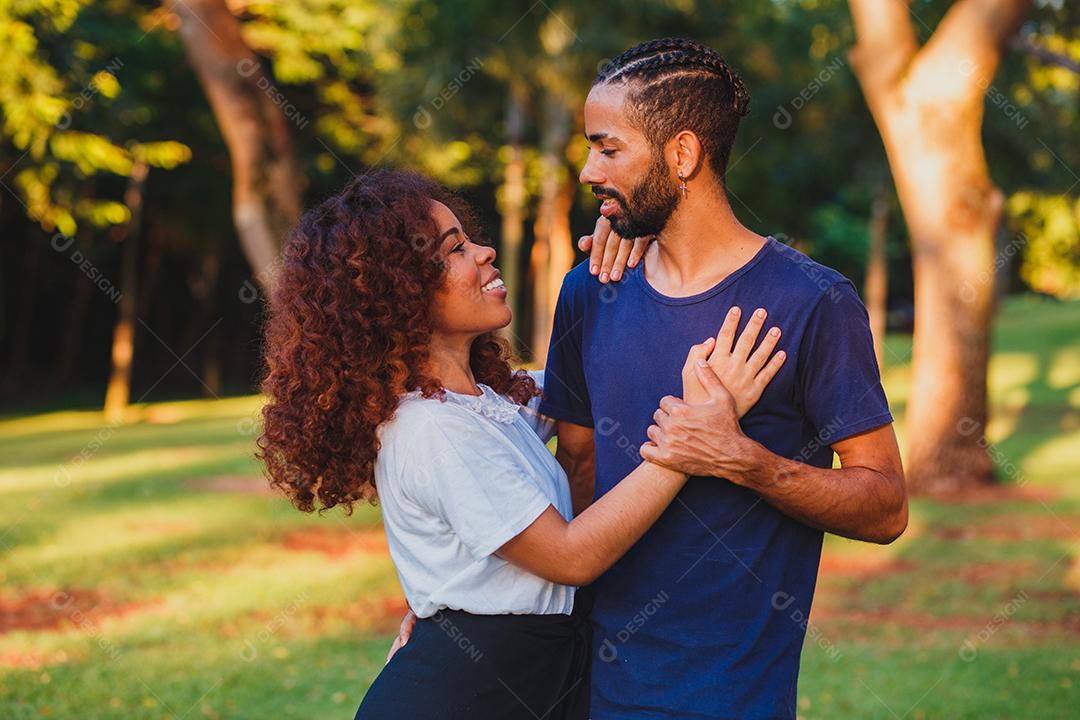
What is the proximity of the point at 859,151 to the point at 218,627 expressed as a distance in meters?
18.1

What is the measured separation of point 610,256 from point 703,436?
0.62 meters

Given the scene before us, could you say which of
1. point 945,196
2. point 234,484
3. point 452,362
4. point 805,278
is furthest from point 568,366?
point 234,484

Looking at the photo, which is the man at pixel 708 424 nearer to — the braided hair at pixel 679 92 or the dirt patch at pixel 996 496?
the braided hair at pixel 679 92

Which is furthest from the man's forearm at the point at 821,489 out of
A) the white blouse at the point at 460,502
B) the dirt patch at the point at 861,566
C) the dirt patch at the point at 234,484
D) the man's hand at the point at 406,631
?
the dirt patch at the point at 234,484

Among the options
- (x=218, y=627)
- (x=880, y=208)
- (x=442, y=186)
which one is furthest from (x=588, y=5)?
(x=442, y=186)

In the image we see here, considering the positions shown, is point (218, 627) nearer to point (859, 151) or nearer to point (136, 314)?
point (859, 151)

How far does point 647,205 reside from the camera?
2.70 metres

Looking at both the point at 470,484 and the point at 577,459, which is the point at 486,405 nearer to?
the point at 470,484

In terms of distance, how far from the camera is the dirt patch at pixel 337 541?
10.8 metres

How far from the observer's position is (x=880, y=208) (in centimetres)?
2514

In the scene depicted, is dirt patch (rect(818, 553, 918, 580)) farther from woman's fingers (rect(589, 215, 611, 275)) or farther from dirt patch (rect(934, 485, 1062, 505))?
woman's fingers (rect(589, 215, 611, 275))

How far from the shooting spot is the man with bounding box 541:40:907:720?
97.4 inches

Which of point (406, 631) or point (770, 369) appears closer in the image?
point (770, 369)

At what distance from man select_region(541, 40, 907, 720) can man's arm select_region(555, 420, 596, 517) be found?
276mm
